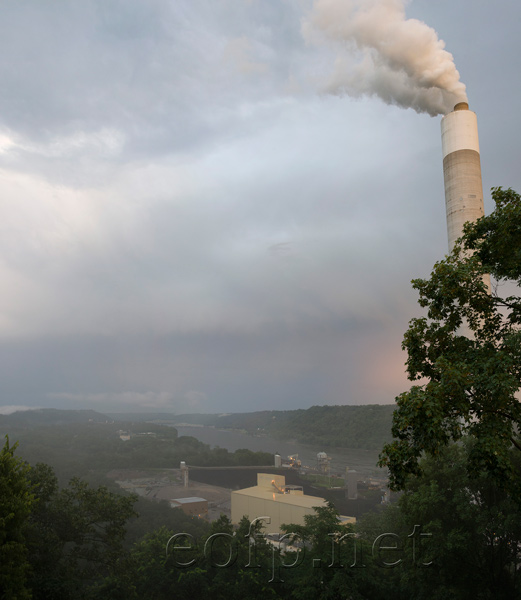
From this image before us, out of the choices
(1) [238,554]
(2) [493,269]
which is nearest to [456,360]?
(2) [493,269]

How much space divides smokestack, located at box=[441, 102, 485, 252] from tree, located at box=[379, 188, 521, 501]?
23343mm

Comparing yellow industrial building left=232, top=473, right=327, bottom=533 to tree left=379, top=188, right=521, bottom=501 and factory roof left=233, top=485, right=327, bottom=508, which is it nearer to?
factory roof left=233, top=485, right=327, bottom=508

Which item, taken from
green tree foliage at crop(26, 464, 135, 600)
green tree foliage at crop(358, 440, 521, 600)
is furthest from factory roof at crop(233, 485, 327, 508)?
green tree foliage at crop(26, 464, 135, 600)

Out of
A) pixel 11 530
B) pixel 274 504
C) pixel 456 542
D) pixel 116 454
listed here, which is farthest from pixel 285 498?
pixel 116 454

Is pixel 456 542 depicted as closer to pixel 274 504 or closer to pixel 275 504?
pixel 275 504

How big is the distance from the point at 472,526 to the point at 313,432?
591 feet

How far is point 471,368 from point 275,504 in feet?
149

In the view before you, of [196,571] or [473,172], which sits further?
[473,172]

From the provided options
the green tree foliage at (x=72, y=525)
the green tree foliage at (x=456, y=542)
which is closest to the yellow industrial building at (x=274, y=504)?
the green tree foliage at (x=72, y=525)

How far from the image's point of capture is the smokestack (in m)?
32.9

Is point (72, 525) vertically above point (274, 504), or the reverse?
point (72, 525)

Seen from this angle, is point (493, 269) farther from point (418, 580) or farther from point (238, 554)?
point (238, 554)

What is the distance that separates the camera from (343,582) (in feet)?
55.5

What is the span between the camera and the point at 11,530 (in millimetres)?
12195
